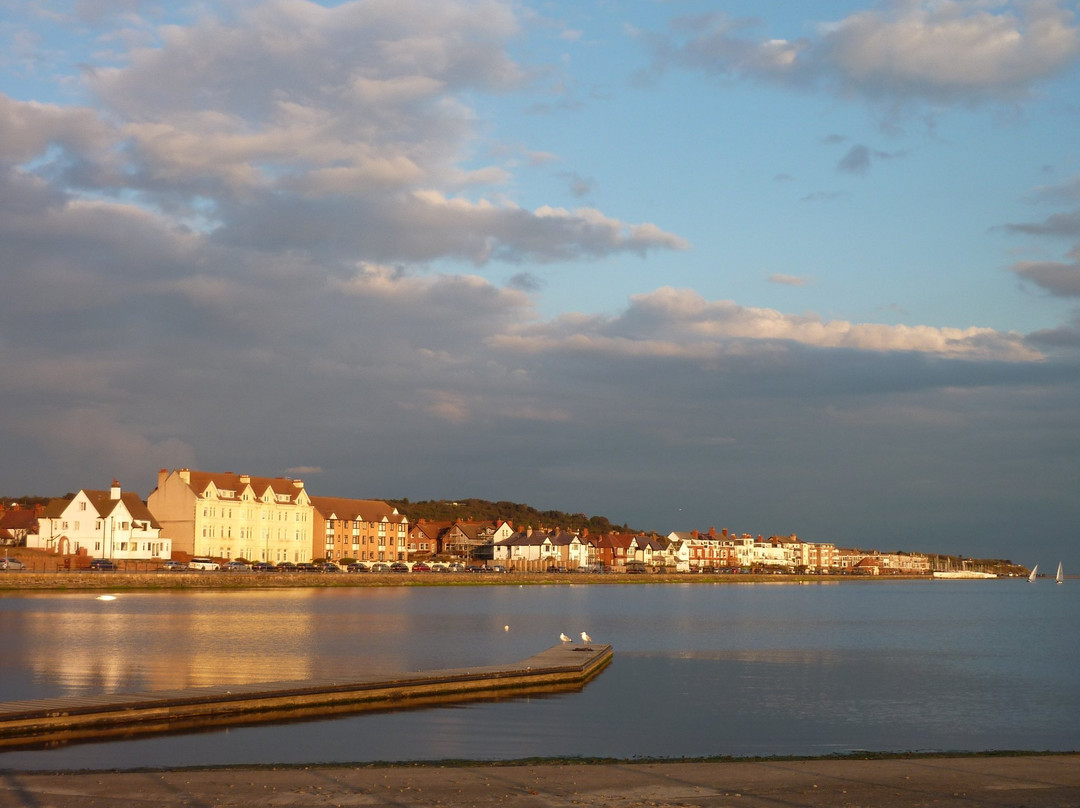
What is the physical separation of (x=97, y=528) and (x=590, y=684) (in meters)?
83.4

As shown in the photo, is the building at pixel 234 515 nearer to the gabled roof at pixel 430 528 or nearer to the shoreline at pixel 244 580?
the shoreline at pixel 244 580

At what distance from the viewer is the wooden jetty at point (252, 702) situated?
2266cm

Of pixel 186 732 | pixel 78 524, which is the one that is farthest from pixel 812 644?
pixel 78 524

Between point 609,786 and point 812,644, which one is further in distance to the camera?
point 812,644

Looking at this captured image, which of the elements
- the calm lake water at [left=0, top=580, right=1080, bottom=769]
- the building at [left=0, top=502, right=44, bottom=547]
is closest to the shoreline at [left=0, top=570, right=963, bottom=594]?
the calm lake water at [left=0, top=580, right=1080, bottom=769]

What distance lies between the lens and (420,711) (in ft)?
93.0

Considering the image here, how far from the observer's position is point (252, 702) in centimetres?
2619

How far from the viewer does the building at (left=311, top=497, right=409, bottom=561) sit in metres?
142

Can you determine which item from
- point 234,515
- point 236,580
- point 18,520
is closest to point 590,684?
point 236,580

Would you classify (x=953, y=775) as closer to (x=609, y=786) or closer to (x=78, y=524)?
(x=609, y=786)

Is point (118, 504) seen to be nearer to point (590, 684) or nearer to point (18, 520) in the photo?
point (18, 520)

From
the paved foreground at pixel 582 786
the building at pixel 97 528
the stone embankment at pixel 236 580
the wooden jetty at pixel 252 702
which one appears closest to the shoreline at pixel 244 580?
the stone embankment at pixel 236 580

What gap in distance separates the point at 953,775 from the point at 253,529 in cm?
11501

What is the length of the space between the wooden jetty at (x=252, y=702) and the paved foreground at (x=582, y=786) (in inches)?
198
